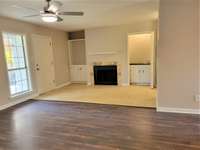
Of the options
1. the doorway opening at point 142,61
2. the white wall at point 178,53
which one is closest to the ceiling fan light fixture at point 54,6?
the white wall at point 178,53

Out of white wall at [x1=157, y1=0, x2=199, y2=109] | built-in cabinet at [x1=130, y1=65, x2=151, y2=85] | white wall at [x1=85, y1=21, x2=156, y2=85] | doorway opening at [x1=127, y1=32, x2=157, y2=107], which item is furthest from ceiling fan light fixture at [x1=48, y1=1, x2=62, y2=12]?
built-in cabinet at [x1=130, y1=65, x2=151, y2=85]

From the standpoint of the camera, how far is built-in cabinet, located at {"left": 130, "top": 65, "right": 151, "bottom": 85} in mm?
6301

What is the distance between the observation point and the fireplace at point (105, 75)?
6.69 m

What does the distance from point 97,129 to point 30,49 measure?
12.0 ft

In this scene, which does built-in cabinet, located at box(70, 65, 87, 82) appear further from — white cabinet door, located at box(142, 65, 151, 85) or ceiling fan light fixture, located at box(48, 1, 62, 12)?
ceiling fan light fixture, located at box(48, 1, 62, 12)

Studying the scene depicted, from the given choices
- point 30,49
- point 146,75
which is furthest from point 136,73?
point 30,49

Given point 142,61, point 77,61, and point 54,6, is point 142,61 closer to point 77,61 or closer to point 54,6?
point 77,61

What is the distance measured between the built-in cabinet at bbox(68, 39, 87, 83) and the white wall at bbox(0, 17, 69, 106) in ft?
0.92

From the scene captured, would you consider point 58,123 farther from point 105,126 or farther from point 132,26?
point 132,26

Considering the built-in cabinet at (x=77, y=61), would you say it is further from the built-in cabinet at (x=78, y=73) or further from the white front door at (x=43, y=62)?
the white front door at (x=43, y=62)

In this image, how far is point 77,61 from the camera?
7.69 meters

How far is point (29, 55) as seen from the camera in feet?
16.9

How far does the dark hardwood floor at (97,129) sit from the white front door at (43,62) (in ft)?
6.09

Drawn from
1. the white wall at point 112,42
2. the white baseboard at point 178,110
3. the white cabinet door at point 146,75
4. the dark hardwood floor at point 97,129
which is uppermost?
the white wall at point 112,42
